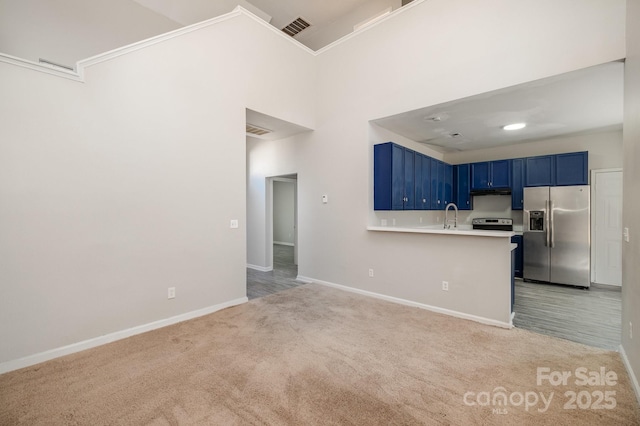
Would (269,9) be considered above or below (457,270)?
above

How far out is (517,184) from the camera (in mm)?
5516

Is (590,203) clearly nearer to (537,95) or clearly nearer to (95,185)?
(537,95)

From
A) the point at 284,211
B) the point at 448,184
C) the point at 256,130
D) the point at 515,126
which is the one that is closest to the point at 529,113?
the point at 515,126

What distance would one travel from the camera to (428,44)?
3523 millimetres

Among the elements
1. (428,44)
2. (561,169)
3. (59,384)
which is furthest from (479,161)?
(59,384)

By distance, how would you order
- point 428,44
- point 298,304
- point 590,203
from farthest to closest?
point 590,203, point 298,304, point 428,44

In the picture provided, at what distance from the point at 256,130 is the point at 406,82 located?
2.83m

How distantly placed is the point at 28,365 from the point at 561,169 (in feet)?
25.6

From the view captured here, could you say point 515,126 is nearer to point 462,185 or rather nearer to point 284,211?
point 462,185

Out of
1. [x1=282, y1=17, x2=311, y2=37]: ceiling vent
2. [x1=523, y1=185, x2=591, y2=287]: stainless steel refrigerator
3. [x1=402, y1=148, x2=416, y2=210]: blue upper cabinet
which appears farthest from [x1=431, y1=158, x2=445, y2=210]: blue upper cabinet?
[x1=282, y1=17, x2=311, y2=37]: ceiling vent

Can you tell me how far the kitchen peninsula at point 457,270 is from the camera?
3.11 m

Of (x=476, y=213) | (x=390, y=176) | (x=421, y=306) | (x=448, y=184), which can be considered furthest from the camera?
(x=476, y=213)

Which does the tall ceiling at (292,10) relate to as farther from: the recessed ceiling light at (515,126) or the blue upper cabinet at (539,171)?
the blue upper cabinet at (539,171)

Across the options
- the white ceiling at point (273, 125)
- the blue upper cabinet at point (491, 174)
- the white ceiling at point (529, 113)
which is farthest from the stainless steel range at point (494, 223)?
the white ceiling at point (273, 125)
